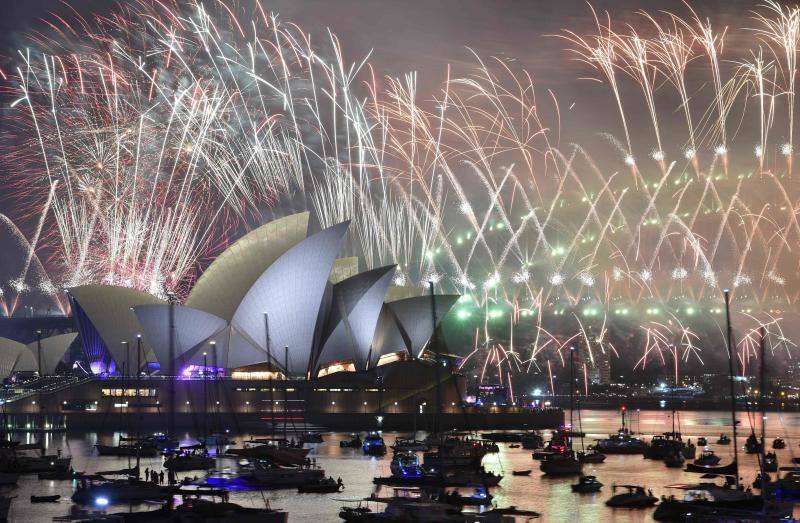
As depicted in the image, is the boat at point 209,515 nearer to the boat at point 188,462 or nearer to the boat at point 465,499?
the boat at point 465,499

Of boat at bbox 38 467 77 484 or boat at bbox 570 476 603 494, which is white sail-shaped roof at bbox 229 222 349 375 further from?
boat at bbox 570 476 603 494

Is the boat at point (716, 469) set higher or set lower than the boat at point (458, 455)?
lower

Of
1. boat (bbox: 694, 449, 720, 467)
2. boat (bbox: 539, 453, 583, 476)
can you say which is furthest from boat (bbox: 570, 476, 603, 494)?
boat (bbox: 694, 449, 720, 467)

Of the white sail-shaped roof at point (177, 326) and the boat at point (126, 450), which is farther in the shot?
the white sail-shaped roof at point (177, 326)

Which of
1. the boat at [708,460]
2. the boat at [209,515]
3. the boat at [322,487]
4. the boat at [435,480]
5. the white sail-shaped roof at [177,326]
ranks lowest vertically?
the boat at [708,460]

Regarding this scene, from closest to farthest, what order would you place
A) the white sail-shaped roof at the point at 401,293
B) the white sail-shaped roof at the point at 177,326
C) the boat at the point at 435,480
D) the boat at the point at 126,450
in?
the boat at the point at 435,480 < the boat at the point at 126,450 < the white sail-shaped roof at the point at 177,326 < the white sail-shaped roof at the point at 401,293

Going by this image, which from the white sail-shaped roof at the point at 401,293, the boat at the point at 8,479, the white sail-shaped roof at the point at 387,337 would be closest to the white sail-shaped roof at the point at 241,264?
the white sail-shaped roof at the point at 387,337

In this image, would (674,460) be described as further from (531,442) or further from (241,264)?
(241,264)
